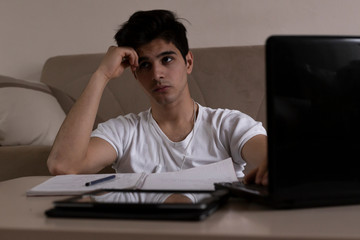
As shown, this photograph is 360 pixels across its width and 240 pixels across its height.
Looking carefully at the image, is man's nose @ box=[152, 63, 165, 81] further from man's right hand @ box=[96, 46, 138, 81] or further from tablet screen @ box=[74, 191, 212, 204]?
tablet screen @ box=[74, 191, 212, 204]

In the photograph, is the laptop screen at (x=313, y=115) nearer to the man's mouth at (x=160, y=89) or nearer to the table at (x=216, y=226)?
the table at (x=216, y=226)

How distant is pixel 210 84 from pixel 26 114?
0.84 meters

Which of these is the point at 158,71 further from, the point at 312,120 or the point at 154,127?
the point at 312,120

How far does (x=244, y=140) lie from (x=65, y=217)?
0.97 meters

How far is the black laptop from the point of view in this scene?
63 cm

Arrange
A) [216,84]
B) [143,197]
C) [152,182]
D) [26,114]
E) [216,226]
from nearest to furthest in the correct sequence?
1. [216,226]
2. [143,197]
3. [152,182]
4. [26,114]
5. [216,84]

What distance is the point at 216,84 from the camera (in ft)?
7.29

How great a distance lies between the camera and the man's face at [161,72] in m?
1.65

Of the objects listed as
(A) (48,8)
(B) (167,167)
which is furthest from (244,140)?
(A) (48,8)

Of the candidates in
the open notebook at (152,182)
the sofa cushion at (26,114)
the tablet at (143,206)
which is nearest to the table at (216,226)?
the tablet at (143,206)

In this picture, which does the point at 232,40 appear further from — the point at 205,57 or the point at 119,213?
the point at 119,213

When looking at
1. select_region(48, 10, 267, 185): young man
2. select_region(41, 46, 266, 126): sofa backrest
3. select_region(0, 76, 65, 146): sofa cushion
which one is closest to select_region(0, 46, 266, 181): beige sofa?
select_region(41, 46, 266, 126): sofa backrest

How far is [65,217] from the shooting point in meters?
0.65

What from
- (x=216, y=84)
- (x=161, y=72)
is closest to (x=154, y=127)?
(x=161, y=72)
